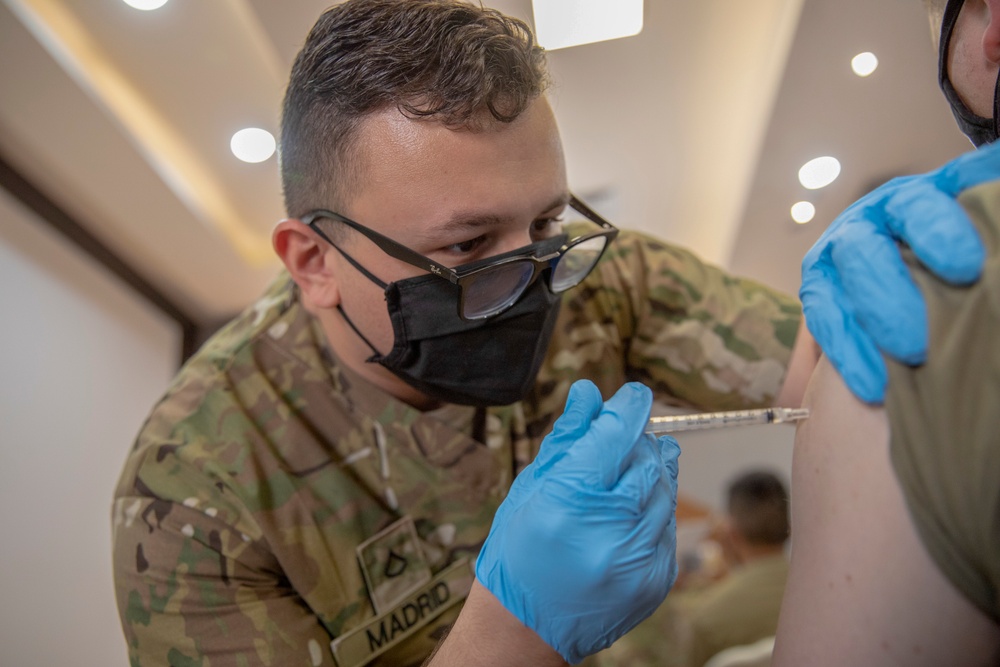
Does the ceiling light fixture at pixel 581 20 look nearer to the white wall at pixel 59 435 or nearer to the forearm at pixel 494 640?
the forearm at pixel 494 640

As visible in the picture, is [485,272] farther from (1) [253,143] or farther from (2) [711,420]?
(1) [253,143]

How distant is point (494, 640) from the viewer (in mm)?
924

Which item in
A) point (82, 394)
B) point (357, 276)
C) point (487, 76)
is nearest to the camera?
point (487, 76)

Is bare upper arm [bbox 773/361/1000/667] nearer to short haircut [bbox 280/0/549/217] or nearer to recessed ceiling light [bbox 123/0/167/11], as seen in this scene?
short haircut [bbox 280/0/549/217]

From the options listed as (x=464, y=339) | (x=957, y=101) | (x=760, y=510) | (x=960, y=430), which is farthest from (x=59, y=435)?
(x=760, y=510)

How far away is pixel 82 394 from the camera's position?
1.79m

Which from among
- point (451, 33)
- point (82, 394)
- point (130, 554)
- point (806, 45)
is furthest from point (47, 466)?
point (806, 45)

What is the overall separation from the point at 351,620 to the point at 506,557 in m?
0.59

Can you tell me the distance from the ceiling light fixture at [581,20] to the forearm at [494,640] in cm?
109

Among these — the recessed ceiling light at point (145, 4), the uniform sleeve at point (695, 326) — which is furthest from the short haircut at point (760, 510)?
the recessed ceiling light at point (145, 4)

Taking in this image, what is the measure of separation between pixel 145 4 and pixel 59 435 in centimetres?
102

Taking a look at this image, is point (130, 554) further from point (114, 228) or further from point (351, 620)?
point (114, 228)

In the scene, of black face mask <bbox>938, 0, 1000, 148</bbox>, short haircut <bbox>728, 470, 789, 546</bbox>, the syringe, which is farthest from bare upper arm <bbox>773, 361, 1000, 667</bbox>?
short haircut <bbox>728, 470, 789, 546</bbox>

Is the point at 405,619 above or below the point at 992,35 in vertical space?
below
